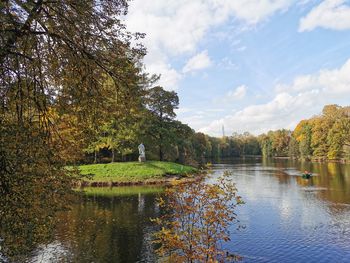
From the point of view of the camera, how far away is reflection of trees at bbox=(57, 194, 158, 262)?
15471 mm

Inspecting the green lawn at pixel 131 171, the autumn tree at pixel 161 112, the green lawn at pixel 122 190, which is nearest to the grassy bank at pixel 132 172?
the green lawn at pixel 131 171

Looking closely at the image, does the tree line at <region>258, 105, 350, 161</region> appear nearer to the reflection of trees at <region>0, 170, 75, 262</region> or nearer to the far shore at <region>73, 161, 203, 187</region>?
the far shore at <region>73, 161, 203, 187</region>

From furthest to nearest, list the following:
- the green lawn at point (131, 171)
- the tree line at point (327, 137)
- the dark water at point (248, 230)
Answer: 1. the tree line at point (327, 137)
2. the green lawn at point (131, 171)
3. the dark water at point (248, 230)

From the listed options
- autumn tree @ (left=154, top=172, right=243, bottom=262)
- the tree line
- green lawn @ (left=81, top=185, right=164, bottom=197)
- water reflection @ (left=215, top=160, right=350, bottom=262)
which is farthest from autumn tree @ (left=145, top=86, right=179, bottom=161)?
the tree line

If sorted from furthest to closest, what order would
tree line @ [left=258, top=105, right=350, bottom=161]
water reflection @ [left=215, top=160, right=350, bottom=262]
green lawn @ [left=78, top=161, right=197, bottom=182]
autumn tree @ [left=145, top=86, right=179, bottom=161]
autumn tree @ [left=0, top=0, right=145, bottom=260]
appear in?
tree line @ [left=258, top=105, right=350, bottom=161] < autumn tree @ [left=145, top=86, right=179, bottom=161] < green lawn @ [left=78, top=161, right=197, bottom=182] < water reflection @ [left=215, top=160, right=350, bottom=262] < autumn tree @ [left=0, top=0, right=145, bottom=260]

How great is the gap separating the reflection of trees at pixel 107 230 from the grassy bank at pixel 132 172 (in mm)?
11778

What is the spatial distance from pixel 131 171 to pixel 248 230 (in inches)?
1001

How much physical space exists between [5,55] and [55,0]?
196 centimetres

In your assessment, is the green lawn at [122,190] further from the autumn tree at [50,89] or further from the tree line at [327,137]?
the tree line at [327,137]

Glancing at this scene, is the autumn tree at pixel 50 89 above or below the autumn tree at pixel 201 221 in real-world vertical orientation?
above

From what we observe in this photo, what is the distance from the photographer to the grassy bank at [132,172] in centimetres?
4084

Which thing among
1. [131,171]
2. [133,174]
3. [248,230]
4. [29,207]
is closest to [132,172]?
[131,171]

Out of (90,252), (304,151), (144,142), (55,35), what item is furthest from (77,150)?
(304,151)

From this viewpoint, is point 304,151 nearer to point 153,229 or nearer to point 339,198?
point 339,198
